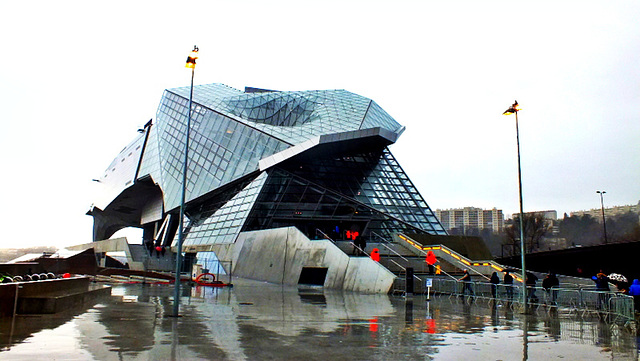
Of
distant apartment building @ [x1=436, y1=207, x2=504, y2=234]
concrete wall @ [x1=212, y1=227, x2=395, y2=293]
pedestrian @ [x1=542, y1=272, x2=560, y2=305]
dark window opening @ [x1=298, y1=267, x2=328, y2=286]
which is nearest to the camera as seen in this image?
pedestrian @ [x1=542, y1=272, x2=560, y2=305]

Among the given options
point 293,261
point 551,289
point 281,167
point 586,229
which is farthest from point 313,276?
point 586,229

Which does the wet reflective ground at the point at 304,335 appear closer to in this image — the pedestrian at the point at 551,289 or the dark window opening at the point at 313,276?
the pedestrian at the point at 551,289

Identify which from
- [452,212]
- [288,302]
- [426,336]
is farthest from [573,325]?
[452,212]

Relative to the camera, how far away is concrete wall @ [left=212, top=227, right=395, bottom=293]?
2662 centimetres

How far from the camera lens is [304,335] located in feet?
37.0

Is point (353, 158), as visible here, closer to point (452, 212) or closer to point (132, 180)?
point (132, 180)

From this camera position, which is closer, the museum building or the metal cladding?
the museum building

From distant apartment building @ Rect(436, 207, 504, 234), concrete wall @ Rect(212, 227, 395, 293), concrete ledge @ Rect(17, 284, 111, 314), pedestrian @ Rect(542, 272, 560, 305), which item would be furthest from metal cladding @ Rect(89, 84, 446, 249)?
distant apartment building @ Rect(436, 207, 504, 234)

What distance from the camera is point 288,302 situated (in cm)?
1983

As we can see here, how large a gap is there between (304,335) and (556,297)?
1355cm

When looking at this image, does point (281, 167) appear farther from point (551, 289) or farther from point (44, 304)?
point (44, 304)

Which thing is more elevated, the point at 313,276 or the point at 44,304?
the point at 313,276

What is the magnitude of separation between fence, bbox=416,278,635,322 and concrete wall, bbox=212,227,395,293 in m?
2.83

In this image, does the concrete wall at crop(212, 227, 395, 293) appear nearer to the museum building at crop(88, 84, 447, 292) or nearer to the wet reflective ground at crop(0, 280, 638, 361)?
the museum building at crop(88, 84, 447, 292)
